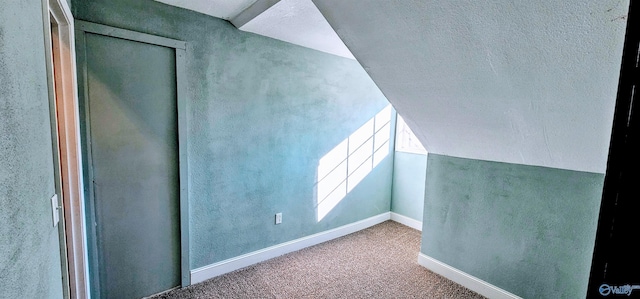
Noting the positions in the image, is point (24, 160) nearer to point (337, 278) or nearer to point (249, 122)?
point (249, 122)

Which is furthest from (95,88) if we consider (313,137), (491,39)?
(491,39)

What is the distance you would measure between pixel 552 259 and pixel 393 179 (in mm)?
2138

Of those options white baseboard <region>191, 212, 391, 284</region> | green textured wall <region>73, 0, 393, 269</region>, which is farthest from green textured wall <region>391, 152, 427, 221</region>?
green textured wall <region>73, 0, 393, 269</region>

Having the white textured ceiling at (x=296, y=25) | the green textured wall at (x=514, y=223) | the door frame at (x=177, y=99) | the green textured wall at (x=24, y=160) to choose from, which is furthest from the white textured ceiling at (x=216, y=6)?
the green textured wall at (x=514, y=223)

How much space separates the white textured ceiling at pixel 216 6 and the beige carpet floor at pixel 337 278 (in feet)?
7.28

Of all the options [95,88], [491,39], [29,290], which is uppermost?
[491,39]

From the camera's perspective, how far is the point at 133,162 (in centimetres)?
196

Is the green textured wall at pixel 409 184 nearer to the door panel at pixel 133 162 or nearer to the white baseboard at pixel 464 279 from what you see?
the white baseboard at pixel 464 279

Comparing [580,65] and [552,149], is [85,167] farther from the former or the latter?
[552,149]

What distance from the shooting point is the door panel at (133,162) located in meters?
1.82

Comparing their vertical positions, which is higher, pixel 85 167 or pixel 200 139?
pixel 200 139

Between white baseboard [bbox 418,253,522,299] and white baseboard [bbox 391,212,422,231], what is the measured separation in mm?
976

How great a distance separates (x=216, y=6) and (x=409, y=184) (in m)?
3.05

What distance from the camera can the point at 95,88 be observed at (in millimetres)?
1779
